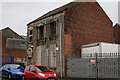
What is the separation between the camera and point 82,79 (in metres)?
19.9

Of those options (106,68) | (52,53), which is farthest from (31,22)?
(106,68)

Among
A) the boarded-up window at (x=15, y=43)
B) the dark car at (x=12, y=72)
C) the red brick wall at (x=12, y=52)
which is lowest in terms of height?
the dark car at (x=12, y=72)

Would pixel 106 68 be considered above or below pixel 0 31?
below

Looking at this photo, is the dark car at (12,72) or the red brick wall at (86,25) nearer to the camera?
the dark car at (12,72)

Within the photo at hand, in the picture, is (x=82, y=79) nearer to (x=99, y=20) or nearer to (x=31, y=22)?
(x=99, y=20)

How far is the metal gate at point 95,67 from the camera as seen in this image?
17328 millimetres

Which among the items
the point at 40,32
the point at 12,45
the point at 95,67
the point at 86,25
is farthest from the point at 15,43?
the point at 95,67

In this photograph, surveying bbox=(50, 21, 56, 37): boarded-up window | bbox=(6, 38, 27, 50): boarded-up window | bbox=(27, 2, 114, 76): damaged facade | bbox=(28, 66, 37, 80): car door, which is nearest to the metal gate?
bbox=(27, 2, 114, 76): damaged facade

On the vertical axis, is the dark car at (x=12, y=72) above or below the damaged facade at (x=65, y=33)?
below

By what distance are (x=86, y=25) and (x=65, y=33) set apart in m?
3.35

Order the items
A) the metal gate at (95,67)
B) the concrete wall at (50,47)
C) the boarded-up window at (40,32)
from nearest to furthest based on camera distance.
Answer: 1. the metal gate at (95,67)
2. the concrete wall at (50,47)
3. the boarded-up window at (40,32)

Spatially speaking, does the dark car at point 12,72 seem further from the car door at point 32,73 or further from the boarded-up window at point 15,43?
the boarded-up window at point 15,43

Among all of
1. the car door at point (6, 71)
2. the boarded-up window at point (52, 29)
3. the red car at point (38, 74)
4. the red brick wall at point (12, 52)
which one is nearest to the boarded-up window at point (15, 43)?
the red brick wall at point (12, 52)

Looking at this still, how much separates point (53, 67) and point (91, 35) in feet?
19.2
